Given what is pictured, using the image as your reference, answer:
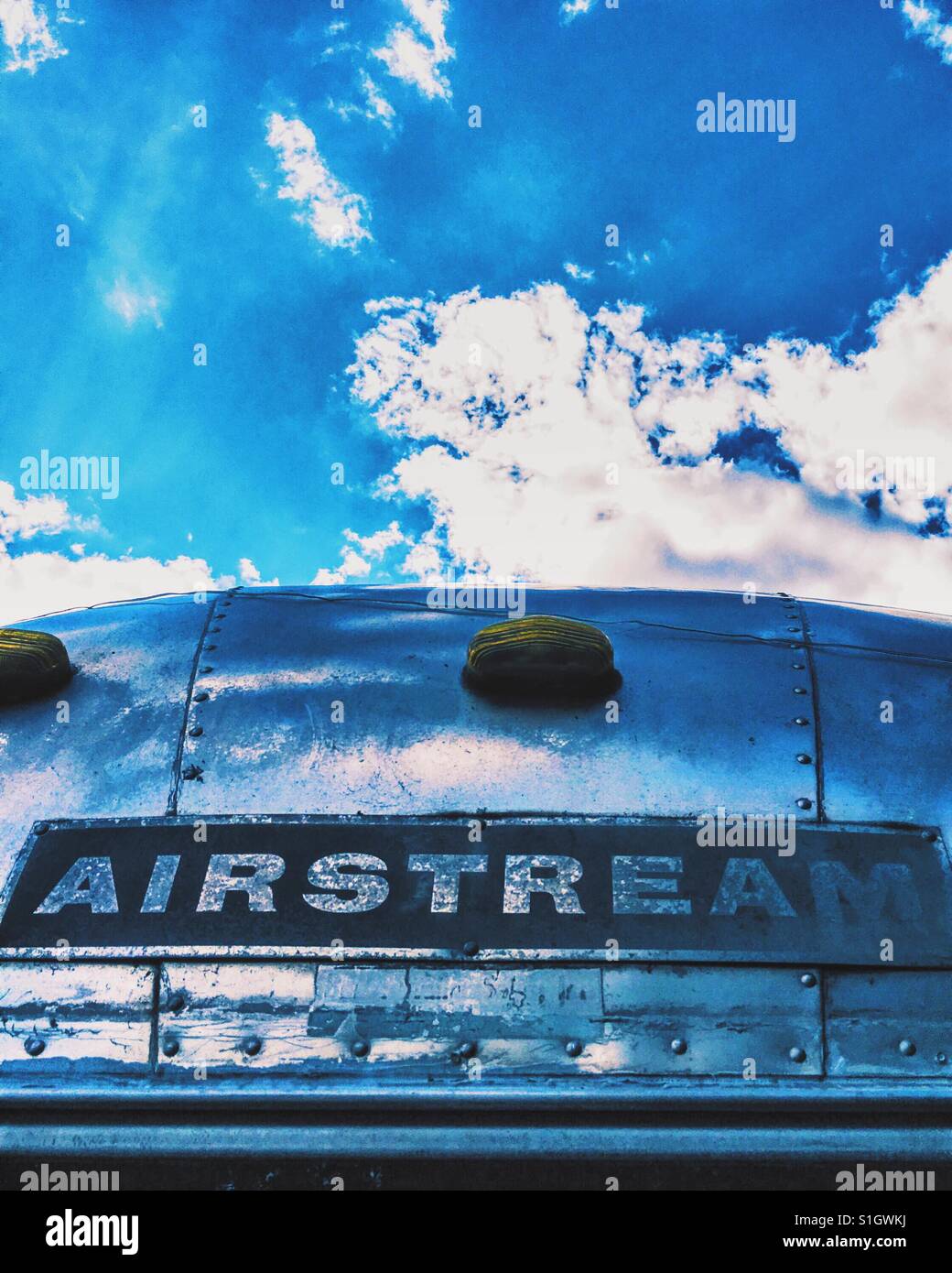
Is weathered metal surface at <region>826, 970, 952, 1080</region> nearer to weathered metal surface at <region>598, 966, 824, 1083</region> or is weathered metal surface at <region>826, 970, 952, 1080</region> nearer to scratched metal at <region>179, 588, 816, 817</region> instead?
weathered metal surface at <region>598, 966, 824, 1083</region>

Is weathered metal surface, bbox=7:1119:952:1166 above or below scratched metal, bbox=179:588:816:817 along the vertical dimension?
below

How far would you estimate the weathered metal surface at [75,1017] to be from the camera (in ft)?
5.73

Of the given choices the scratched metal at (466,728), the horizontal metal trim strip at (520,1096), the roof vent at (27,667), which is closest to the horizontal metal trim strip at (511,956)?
the horizontal metal trim strip at (520,1096)

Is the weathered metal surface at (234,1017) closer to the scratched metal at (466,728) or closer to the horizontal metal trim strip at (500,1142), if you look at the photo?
the horizontal metal trim strip at (500,1142)

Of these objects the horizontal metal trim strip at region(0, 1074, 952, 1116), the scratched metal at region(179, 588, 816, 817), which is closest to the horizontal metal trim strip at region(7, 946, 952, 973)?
the horizontal metal trim strip at region(0, 1074, 952, 1116)

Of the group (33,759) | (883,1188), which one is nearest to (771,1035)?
(883,1188)

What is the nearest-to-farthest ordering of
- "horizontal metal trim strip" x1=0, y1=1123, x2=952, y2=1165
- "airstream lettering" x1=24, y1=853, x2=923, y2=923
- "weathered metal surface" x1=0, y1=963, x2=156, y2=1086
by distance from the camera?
"horizontal metal trim strip" x1=0, y1=1123, x2=952, y2=1165
"weathered metal surface" x1=0, y1=963, x2=156, y2=1086
"airstream lettering" x1=24, y1=853, x2=923, y2=923

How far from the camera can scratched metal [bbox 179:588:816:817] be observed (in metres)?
2.04

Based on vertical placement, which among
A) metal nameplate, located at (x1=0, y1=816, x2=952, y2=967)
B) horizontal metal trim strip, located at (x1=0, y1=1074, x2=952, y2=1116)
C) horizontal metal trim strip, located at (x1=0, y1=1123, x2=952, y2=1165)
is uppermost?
metal nameplate, located at (x1=0, y1=816, x2=952, y2=967)

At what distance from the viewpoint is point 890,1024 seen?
1752 mm

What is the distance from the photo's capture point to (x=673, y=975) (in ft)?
5.83

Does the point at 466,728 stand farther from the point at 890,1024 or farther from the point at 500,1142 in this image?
the point at 890,1024

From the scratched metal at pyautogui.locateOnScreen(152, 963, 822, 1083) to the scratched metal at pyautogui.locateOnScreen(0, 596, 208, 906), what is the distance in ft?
1.61

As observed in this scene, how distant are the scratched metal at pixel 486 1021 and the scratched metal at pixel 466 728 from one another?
0.35 meters
